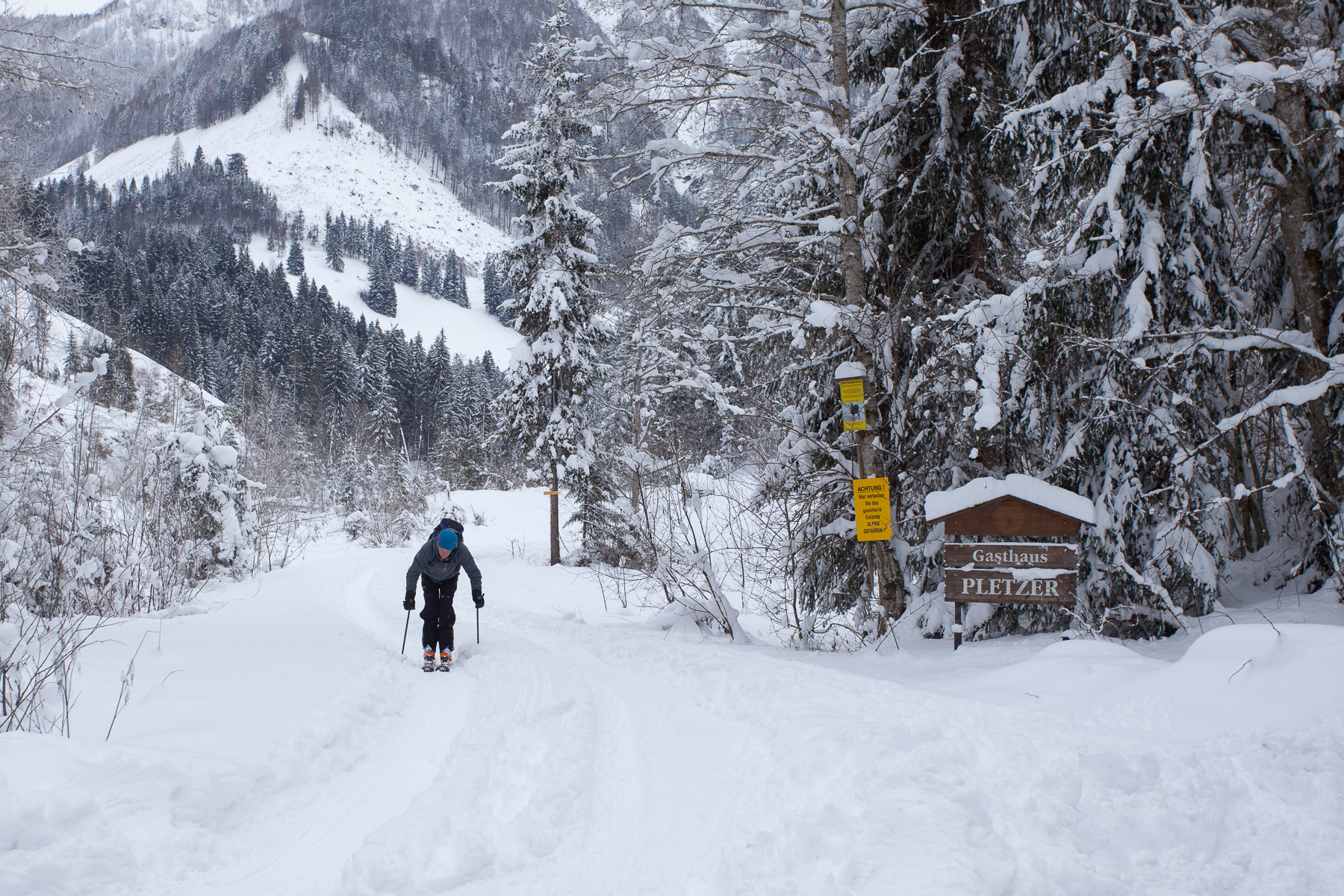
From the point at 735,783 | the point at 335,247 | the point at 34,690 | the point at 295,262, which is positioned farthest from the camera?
the point at 335,247

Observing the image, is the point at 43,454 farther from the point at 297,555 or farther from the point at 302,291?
the point at 302,291

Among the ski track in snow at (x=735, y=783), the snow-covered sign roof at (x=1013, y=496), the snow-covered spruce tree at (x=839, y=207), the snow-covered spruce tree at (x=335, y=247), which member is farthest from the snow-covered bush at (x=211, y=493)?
the snow-covered spruce tree at (x=335, y=247)

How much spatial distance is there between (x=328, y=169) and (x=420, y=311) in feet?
260

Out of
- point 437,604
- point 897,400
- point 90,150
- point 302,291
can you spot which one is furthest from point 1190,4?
point 90,150

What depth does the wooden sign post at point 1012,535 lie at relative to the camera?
5473 mm

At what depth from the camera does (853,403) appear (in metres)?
6.45

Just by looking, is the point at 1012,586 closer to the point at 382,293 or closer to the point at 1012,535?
the point at 1012,535

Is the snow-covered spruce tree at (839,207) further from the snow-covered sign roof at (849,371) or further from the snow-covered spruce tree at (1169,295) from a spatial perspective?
the snow-covered spruce tree at (1169,295)

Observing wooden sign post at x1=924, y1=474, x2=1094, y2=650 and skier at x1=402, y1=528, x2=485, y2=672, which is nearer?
wooden sign post at x1=924, y1=474, x2=1094, y2=650

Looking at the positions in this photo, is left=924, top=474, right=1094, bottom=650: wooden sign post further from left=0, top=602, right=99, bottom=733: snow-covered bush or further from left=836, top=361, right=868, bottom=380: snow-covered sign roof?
left=0, top=602, right=99, bottom=733: snow-covered bush

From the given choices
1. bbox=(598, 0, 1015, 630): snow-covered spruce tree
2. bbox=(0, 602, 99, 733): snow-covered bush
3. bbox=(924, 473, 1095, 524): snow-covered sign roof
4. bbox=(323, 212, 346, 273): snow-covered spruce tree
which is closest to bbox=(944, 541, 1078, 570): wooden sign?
bbox=(924, 473, 1095, 524): snow-covered sign roof

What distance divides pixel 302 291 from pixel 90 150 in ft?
437

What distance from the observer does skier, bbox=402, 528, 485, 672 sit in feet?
22.7

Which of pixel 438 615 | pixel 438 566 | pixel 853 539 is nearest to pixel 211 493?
pixel 438 566
